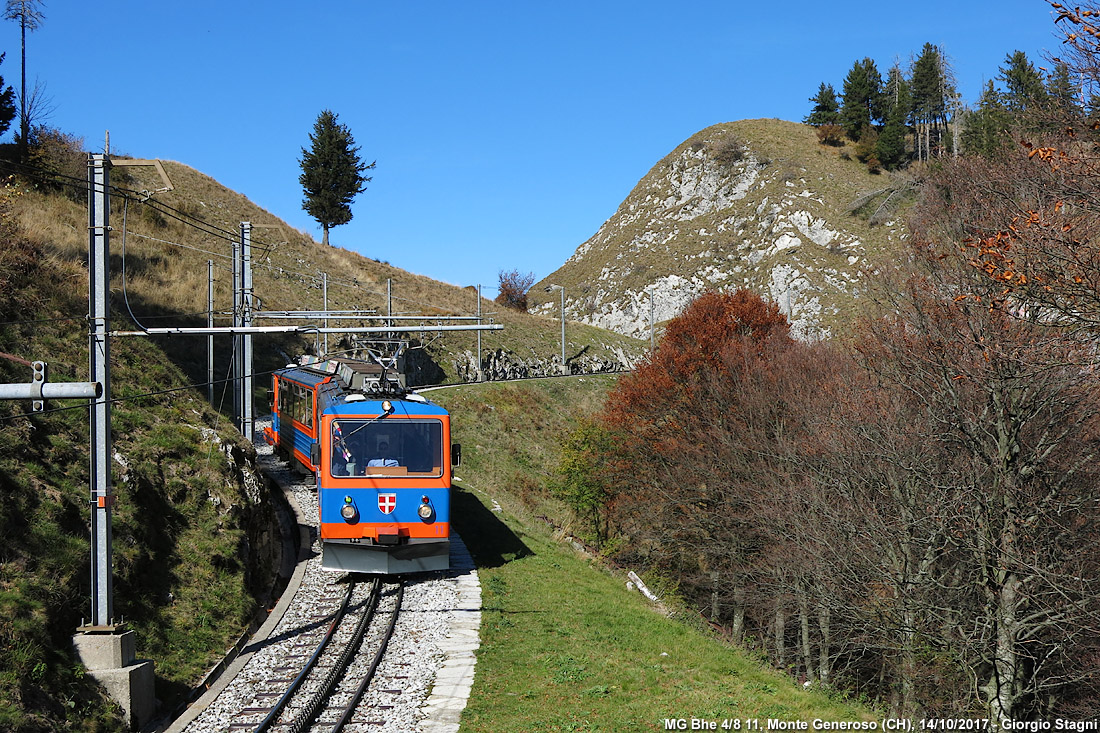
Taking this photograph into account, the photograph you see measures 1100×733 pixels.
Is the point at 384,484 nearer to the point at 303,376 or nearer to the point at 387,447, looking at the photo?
the point at 387,447

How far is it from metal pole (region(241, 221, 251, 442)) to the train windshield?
7250 mm

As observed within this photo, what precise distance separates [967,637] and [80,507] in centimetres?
1558

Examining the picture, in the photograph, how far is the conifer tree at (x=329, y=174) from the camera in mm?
75875

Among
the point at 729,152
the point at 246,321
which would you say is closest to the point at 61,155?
the point at 246,321

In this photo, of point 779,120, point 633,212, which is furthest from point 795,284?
point 779,120

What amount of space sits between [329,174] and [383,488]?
67.0 metres

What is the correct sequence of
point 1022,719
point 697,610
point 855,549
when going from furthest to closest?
point 697,610, point 855,549, point 1022,719

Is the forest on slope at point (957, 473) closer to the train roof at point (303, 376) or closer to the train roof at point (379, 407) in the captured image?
the train roof at point (379, 407)

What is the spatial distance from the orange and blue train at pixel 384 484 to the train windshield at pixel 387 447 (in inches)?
0.8

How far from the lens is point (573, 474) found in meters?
32.0

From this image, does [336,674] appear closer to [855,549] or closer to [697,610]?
[855,549]

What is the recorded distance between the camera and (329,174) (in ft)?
250

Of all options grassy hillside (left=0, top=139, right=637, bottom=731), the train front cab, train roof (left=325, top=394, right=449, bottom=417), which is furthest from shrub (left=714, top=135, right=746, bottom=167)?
the train front cab

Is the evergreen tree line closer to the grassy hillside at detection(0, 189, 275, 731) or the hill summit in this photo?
the hill summit
